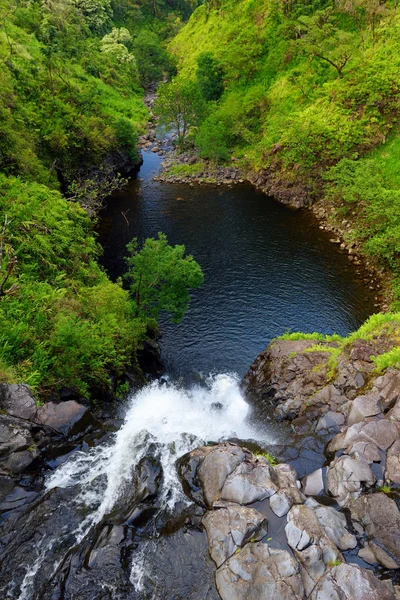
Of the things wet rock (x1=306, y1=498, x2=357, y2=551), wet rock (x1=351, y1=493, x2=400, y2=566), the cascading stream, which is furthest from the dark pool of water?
wet rock (x1=351, y1=493, x2=400, y2=566)

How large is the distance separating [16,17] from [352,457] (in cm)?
9085

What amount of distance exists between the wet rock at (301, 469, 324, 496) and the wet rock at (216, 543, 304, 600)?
3.94 metres

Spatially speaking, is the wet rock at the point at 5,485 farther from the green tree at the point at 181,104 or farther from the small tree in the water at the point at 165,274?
the green tree at the point at 181,104

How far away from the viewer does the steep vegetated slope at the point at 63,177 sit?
2314 cm

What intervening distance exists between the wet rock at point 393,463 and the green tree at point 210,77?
85.4 m

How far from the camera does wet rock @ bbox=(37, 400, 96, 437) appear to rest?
1947 centimetres

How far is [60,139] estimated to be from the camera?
56031mm

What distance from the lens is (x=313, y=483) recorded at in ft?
59.4

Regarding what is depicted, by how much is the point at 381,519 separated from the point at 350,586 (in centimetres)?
320

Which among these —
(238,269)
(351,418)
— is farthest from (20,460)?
(238,269)

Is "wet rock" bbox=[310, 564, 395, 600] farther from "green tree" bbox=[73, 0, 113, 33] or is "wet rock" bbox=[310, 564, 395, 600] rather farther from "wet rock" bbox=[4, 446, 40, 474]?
"green tree" bbox=[73, 0, 113, 33]

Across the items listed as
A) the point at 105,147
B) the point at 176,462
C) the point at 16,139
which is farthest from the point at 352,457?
the point at 105,147

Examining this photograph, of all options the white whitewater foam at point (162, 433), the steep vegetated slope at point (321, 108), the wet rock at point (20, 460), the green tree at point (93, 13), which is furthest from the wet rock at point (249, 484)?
the green tree at point (93, 13)

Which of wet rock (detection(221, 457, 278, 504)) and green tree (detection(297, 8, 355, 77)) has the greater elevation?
green tree (detection(297, 8, 355, 77))
